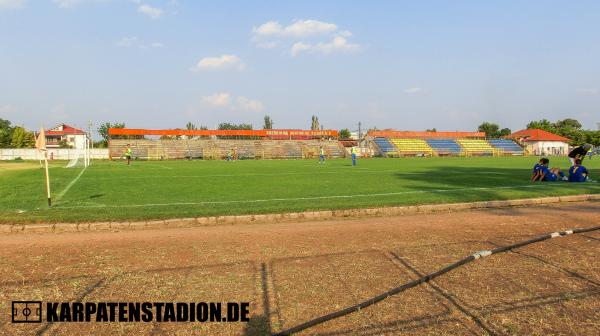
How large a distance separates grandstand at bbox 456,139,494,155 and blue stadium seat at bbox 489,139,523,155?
6.03 ft

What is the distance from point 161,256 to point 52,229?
3717 mm

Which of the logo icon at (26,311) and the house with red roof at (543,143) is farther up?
the house with red roof at (543,143)

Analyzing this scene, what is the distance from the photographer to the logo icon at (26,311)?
385 centimetres

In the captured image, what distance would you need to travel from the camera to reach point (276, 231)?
7.67m

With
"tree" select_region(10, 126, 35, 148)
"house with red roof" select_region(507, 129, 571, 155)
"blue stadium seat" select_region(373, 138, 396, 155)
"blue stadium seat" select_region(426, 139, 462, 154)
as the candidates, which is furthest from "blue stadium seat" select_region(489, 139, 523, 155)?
"tree" select_region(10, 126, 35, 148)

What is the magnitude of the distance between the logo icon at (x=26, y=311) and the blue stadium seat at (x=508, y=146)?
259ft

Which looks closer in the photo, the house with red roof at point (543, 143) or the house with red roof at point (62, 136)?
the house with red roof at point (543, 143)

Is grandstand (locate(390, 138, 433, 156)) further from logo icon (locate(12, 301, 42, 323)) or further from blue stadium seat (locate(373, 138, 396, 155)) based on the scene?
logo icon (locate(12, 301, 42, 323))

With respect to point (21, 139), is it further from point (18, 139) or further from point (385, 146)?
point (385, 146)

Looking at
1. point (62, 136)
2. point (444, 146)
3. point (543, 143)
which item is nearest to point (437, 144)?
point (444, 146)

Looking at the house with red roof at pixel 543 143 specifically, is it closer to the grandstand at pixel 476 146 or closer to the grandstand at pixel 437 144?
the grandstand at pixel 437 144

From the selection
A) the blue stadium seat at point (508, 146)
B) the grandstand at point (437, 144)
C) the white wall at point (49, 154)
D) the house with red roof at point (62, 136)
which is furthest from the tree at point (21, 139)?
the blue stadium seat at point (508, 146)

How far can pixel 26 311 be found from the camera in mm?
4008

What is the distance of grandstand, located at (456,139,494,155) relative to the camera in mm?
68750
